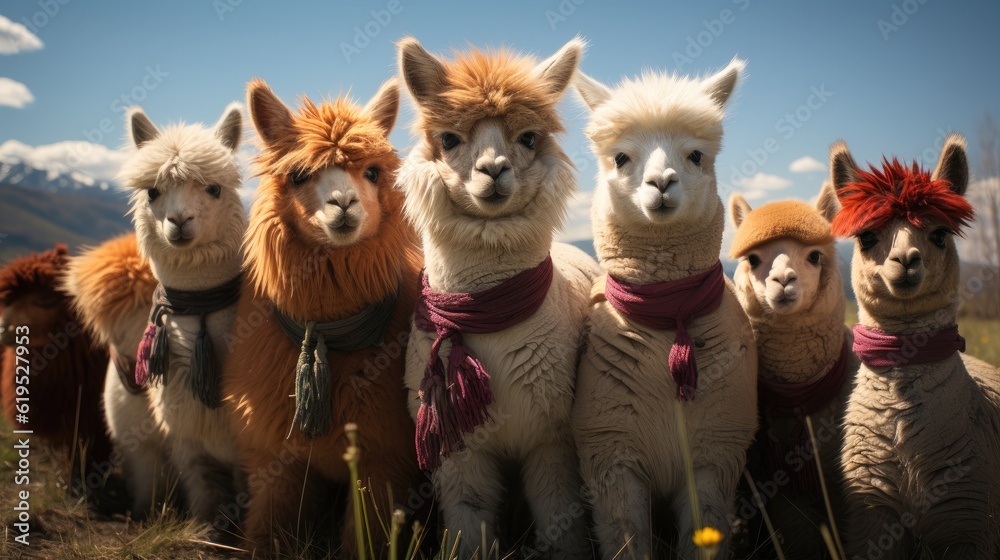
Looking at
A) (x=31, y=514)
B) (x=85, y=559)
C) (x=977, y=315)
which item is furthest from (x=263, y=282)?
(x=977, y=315)

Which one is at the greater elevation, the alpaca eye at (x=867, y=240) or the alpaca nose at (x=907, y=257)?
the alpaca eye at (x=867, y=240)

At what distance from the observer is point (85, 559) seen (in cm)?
313

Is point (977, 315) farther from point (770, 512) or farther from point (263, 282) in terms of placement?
point (263, 282)

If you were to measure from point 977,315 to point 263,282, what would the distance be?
16568 millimetres

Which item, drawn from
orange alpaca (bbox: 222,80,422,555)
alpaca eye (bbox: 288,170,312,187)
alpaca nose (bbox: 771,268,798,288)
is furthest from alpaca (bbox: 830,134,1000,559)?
alpaca eye (bbox: 288,170,312,187)

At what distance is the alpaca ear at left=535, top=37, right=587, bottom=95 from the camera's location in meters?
3.03

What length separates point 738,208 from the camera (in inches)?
142

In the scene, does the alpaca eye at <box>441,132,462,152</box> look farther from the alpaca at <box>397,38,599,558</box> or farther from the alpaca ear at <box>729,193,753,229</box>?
the alpaca ear at <box>729,193,753,229</box>

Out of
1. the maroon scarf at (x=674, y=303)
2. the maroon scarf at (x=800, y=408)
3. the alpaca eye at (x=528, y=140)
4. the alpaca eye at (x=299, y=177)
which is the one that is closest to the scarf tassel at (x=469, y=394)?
the maroon scarf at (x=674, y=303)

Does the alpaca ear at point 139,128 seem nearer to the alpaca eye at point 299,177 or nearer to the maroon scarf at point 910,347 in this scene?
the alpaca eye at point 299,177

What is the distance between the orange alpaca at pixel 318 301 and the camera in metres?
3.03

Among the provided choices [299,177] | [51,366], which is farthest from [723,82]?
[51,366]

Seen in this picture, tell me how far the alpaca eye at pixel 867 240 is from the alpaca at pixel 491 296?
4.01ft

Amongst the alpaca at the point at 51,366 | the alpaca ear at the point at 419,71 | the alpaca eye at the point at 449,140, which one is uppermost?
the alpaca ear at the point at 419,71
